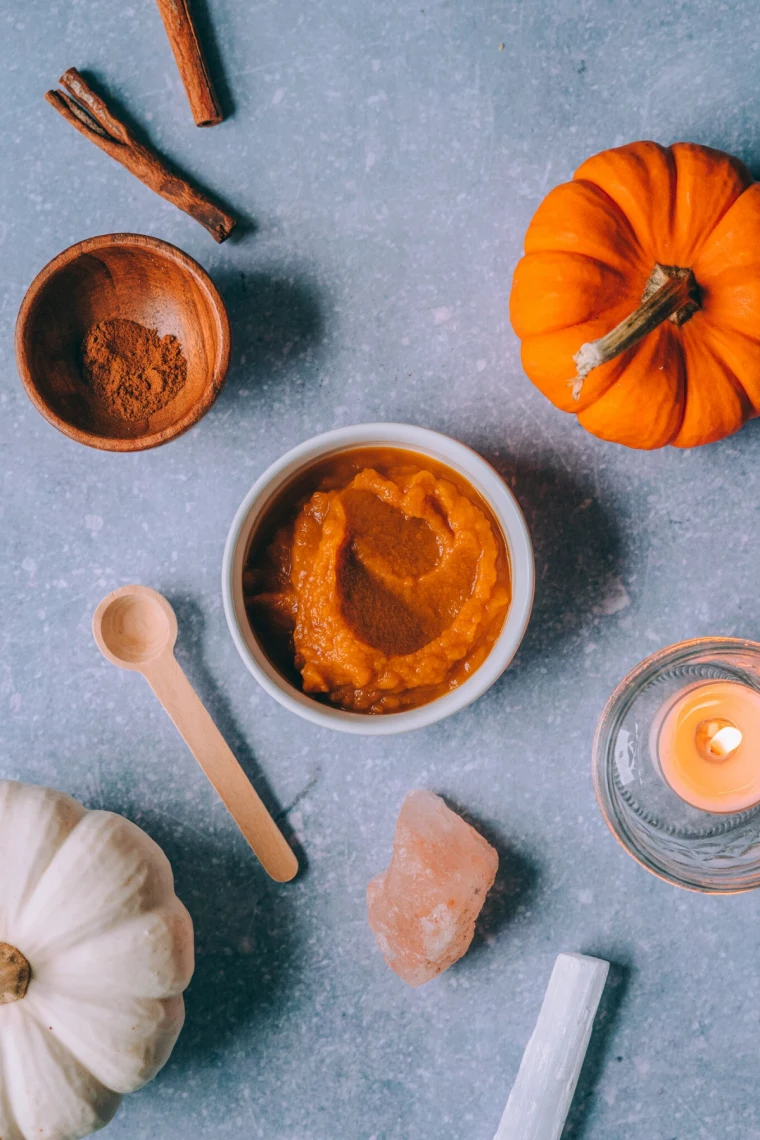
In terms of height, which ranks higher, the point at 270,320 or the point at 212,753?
the point at 270,320

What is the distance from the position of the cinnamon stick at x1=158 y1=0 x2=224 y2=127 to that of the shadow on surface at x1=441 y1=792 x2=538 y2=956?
1.20 meters

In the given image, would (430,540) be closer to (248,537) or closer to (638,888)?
(248,537)

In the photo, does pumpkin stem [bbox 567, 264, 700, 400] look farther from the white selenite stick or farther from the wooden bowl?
the white selenite stick

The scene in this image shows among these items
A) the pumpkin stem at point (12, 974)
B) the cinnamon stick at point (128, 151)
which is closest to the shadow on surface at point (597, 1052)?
the pumpkin stem at point (12, 974)

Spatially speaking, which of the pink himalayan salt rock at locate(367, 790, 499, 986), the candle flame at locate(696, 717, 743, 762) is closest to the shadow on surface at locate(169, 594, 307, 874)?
the pink himalayan salt rock at locate(367, 790, 499, 986)

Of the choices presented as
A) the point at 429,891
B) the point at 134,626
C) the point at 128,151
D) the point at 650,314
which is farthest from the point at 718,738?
the point at 128,151

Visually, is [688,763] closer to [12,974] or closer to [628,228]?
[628,228]

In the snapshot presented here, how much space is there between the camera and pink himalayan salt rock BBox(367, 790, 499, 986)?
4.46 feet

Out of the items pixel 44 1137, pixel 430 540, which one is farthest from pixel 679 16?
pixel 44 1137

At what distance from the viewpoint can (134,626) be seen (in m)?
1.46

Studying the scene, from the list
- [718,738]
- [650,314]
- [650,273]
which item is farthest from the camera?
[718,738]

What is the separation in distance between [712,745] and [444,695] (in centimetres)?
42

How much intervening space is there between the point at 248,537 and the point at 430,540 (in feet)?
0.87

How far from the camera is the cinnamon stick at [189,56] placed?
55.9 inches
